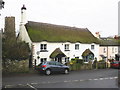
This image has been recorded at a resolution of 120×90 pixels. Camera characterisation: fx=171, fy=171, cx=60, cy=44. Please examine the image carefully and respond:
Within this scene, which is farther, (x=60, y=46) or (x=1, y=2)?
(x=60, y=46)

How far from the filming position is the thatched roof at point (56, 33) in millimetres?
27372

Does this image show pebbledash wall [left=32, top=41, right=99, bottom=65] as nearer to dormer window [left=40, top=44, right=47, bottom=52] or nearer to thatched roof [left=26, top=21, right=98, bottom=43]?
dormer window [left=40, top=44, right=47, bottom=52]

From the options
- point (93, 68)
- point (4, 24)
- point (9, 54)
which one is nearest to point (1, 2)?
point (9, 54)

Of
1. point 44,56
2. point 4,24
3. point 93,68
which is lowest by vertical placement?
point 93,68

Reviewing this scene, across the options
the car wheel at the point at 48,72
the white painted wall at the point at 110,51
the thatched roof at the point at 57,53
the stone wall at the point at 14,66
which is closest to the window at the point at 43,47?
the thatched roof at the point at 57,53

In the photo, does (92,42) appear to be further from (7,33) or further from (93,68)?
(7,33)

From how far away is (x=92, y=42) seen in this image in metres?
33.4

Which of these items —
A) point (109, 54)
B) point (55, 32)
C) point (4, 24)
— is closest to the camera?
point (4, 24)

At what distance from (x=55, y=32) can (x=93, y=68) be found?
29.6 ft

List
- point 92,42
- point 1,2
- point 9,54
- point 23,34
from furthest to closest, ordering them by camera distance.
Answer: point 92,42 → point 23,34 → point 9,54 → point 1,2

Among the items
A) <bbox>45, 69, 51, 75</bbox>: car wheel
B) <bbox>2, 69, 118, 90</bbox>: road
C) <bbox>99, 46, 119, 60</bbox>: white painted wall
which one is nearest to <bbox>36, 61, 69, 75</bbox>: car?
<bbox>45, 69, 51, 75</bbox>: car wheel

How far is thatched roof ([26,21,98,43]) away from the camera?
27.4m

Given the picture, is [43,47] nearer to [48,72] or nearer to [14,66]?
[14,66]

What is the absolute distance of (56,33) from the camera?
3019 centimetres
